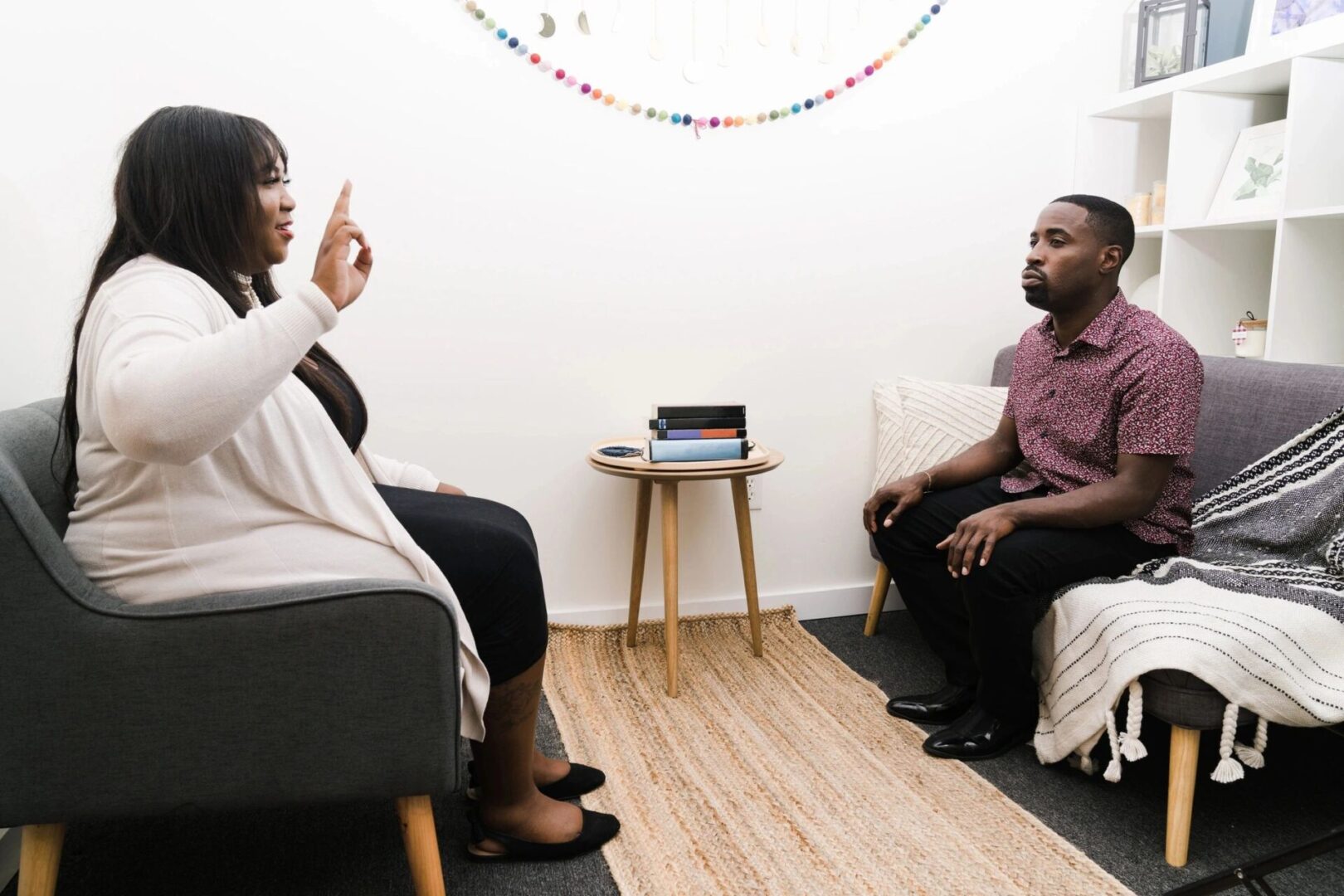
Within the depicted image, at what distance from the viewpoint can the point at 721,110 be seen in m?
2.33

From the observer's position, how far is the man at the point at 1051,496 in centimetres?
171

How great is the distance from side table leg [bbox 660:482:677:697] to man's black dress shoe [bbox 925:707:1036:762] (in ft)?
1.84

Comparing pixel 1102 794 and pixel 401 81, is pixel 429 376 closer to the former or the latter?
pixel 401 81

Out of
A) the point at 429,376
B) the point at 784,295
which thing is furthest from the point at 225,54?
the point at 784,295

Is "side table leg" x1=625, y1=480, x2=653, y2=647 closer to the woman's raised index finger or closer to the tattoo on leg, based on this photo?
the tattoo on leg

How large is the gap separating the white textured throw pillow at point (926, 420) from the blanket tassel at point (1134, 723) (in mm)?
881

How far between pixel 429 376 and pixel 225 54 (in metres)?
0.81

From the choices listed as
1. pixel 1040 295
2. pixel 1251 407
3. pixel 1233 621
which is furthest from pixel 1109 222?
pixel 1233 621

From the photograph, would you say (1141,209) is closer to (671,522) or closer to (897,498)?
(897,498)

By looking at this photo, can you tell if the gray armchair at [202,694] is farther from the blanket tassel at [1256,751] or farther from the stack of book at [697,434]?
the blanket tassel at [1256,751]

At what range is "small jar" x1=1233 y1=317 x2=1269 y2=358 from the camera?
221 centimetres

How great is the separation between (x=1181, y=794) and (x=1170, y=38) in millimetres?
1941

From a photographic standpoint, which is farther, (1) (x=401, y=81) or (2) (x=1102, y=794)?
(1) (x=401, y=81)

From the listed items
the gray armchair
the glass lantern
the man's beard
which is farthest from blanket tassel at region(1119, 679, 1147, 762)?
the glass lantern
